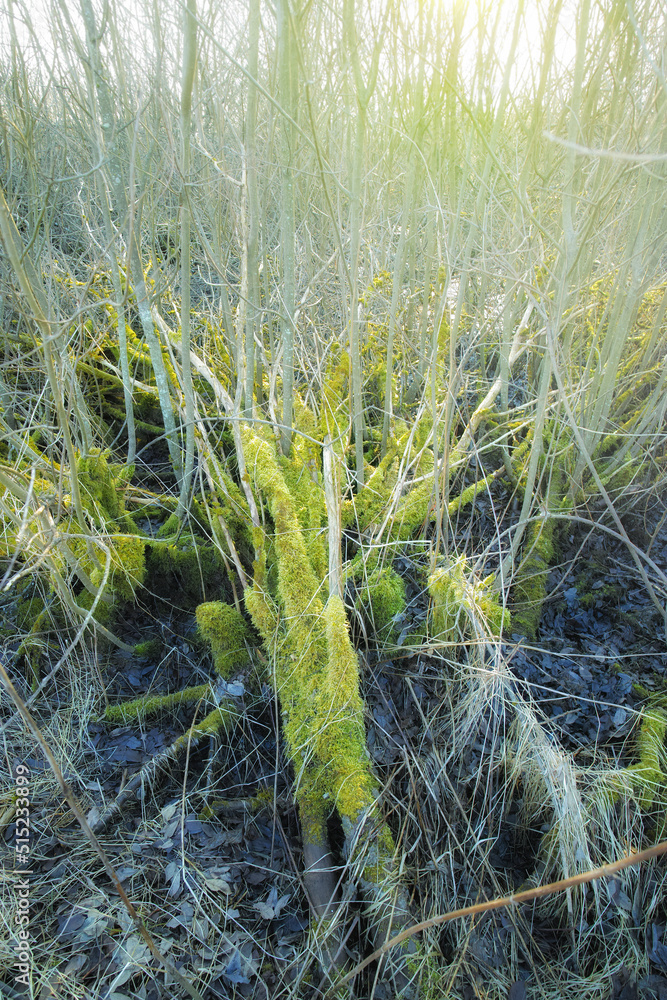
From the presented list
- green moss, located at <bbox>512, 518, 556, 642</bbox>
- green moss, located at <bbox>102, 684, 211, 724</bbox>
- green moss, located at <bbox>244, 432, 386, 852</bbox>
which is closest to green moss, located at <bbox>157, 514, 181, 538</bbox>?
green moss, located at <bbox>244, 432, 386, 852</bbox>

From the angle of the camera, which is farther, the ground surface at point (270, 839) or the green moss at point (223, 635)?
the green moss at point (223, 635)

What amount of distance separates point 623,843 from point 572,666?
3.28 ft

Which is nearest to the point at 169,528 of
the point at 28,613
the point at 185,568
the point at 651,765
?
the point at 185,568

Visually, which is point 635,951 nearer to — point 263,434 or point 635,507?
point 635,507

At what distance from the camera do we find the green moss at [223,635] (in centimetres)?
269

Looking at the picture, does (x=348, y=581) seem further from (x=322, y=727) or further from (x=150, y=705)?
(x=150, y=705)

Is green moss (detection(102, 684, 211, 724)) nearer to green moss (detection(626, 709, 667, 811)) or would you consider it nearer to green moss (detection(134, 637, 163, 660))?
green moss (detection(134, 637, 163, 660))

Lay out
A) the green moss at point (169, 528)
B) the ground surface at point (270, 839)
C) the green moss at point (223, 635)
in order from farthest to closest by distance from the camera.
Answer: the green moss at point (169, 528) → the green moss at point (223, 635) → the ground surface at point (270, 839)

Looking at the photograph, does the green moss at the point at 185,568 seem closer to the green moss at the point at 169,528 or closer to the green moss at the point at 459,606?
the green moss at the point at 169,528

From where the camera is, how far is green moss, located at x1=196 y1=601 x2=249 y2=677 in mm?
2688

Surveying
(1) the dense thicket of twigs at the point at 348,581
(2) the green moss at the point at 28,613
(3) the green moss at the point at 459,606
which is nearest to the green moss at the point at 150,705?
(1) the dense thicket of twigs at the point at 348,581

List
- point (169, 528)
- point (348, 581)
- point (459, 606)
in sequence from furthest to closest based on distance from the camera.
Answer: point (169, 528)
point (348, 581)
point (459, 606)

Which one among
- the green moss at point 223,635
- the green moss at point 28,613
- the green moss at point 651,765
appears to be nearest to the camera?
the green moss at point 651,765

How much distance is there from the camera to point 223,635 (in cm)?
272
